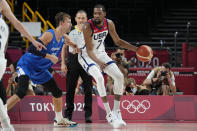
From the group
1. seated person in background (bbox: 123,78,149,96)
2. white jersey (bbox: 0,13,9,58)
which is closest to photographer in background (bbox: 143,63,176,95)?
seated person in background (bbox: 123,78,149,96)

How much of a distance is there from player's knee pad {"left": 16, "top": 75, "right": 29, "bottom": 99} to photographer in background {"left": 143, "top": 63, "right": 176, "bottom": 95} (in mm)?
4572

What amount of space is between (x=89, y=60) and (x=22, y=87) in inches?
60.6

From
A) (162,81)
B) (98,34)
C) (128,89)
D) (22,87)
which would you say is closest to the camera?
(22,87)

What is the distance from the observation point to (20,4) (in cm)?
2059

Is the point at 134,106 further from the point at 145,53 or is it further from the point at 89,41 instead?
the point at 89,41

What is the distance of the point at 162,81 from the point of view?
10.8 metres

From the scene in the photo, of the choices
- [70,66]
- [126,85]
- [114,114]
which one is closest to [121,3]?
[126,85]

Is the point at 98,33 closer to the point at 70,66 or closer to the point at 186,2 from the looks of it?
the point at 70,66

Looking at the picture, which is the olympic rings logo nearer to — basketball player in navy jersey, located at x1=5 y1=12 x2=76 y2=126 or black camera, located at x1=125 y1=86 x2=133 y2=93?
black camera, located at x1=125 y1=86 x2=133 y2=93

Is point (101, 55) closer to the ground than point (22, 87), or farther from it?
farther from it

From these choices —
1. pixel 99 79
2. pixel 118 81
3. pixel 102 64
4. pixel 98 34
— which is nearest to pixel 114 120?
pixel 118 81

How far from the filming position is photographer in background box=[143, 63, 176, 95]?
35.2ft

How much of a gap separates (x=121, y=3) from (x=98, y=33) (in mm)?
14278

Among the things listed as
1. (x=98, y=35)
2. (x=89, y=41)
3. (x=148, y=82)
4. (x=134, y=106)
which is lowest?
(x=134, y=106)
